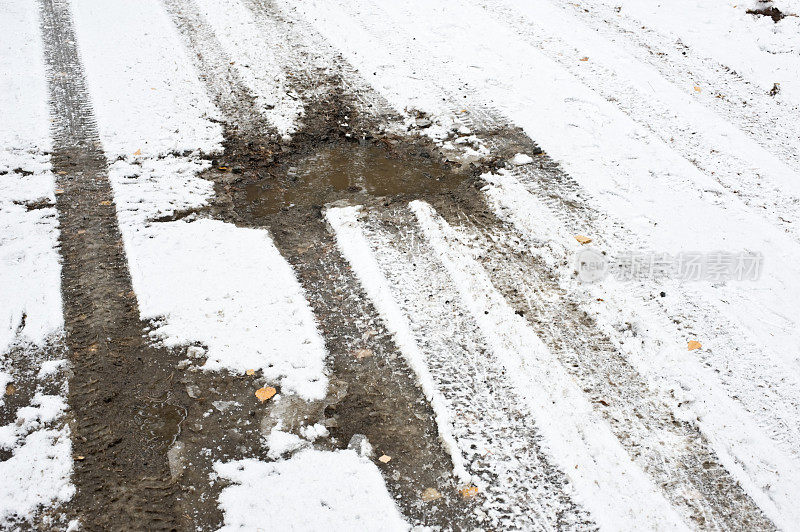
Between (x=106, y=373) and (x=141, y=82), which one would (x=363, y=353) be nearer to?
(x=106, y=373)

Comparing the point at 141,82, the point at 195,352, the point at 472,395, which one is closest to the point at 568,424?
the point at 472,395

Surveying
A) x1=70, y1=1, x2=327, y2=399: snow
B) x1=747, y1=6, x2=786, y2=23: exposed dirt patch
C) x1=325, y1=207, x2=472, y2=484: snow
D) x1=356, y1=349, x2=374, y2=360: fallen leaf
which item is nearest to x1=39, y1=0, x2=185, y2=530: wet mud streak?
x1=70, y1=1, x2=327, y2=399: snow

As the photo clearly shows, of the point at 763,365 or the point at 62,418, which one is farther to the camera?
the point at 763,365

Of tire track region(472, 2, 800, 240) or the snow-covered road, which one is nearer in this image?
the snow-covered road

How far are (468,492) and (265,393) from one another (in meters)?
1.30

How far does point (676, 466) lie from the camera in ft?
10.0

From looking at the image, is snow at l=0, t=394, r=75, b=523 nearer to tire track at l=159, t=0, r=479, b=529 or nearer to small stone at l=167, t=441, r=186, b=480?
small stone at l=167, t=441, r=186, b=480

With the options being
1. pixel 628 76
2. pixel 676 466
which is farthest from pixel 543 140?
pixel 676 466

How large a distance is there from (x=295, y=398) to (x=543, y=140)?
3.57m

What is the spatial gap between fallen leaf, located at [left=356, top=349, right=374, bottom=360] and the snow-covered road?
14 millimetres

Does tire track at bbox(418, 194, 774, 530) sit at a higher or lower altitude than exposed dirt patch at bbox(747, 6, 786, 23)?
lower

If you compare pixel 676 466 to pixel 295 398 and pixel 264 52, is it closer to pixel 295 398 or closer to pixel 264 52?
pixel 295 398

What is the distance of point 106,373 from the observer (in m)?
3.43

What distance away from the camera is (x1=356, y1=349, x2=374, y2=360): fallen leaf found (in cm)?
359
